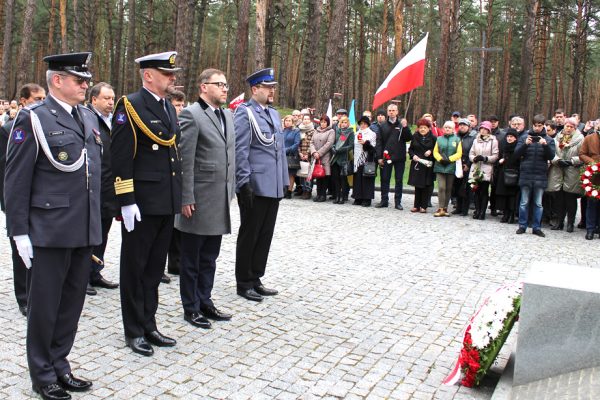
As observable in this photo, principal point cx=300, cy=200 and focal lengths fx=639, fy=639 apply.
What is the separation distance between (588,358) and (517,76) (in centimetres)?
4824

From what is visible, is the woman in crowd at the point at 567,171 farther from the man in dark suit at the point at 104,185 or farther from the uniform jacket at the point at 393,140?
the man in dark suit at the point at 104,185

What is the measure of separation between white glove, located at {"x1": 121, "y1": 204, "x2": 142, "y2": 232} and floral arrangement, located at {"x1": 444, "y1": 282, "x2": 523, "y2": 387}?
8.14 feet

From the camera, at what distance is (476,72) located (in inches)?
2060

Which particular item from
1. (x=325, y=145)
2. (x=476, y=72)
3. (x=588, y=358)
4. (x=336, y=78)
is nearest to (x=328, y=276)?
(x=588, y=358)

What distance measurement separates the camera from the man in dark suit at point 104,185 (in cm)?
582

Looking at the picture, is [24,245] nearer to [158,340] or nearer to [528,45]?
[158,340]

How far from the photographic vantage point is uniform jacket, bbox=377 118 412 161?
1406 cm

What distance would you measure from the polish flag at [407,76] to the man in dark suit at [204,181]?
27.8ft

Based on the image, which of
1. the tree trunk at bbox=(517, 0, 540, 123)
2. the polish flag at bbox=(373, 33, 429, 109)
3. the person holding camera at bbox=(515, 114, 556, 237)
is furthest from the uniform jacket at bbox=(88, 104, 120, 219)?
the tree trunk at bbox=(517, 0, 540, 123)

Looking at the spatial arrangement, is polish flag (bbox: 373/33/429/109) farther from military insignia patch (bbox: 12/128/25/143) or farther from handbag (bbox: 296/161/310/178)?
military insignia patch (bbox: 12/128/25/143)

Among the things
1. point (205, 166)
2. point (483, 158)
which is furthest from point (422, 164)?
point (205, 166)

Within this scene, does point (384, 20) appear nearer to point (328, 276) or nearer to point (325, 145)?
point (325, 145)

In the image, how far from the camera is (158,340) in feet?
16.4

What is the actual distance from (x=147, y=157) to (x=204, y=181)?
0.87 m
